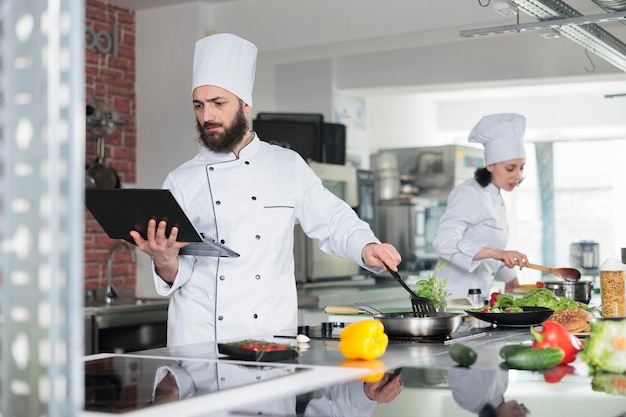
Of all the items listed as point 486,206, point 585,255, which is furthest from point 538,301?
point 585,255

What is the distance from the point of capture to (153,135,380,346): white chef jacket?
122 inches

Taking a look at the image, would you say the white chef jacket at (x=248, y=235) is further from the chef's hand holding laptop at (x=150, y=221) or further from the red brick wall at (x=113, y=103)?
the red brick wall at (x=113, y=103)

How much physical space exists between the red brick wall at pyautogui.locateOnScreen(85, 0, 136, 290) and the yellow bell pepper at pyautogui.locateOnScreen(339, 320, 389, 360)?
157 inches

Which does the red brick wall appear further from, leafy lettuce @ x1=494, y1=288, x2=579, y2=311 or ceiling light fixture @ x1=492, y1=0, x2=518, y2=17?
leafy lettuce @ x1=494, y1=288, x2=579, y2=311

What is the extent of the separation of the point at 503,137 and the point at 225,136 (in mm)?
1986

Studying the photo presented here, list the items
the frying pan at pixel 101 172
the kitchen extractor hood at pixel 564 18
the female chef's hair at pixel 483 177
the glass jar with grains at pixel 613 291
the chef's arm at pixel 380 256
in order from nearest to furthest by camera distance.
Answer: the chef's arm at pixel 380 256 < the glass jar with grains at pixel 613 291 < the kitchen extractor hood at pixel 564 18 < the female chef's hair at pixel 483 177 < the frying pan at pixel 101 172

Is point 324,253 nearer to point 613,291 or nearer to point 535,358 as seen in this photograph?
point 613,291

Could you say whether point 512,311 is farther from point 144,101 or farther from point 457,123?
point 457,123

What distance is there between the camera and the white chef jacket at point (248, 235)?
3096 millimetres

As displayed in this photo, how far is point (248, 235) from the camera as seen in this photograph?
10.4ft

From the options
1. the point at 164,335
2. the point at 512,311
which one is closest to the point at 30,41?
the point at 512,311

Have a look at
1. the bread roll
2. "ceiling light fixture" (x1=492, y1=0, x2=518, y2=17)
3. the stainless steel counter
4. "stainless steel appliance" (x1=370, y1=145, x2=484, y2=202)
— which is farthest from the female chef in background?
"stainless steel appliance" (x1=370, y1=145, x2=484, y2=202)

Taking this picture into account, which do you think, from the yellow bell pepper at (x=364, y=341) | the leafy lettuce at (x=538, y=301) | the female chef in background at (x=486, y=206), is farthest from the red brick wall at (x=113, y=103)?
the yellow bell pepper at (x=364, y=341)

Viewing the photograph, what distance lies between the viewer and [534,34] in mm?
6602
